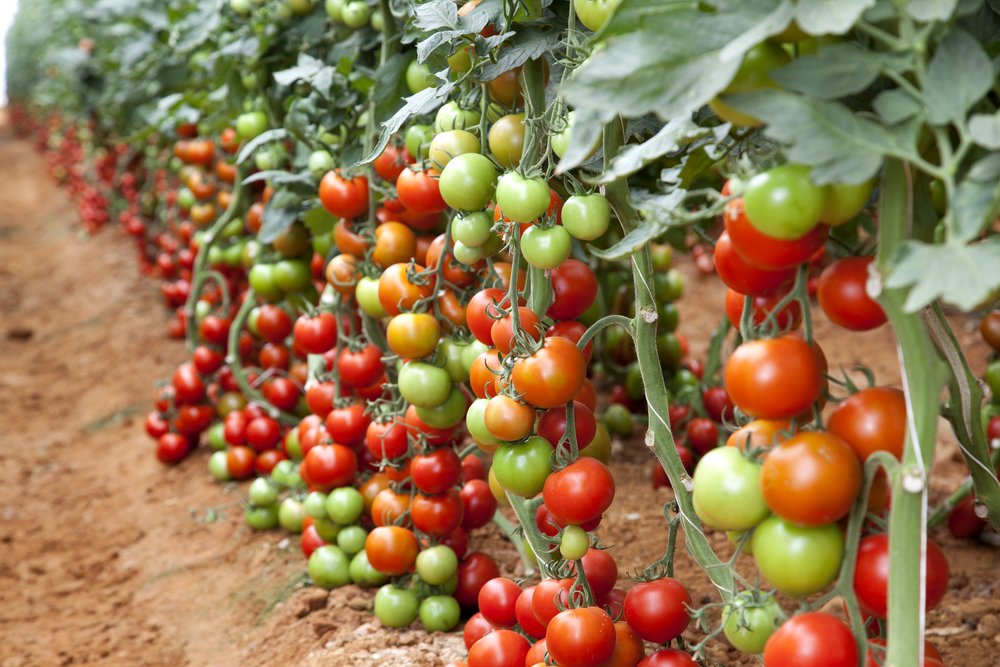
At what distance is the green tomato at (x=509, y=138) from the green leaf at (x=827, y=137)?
2.06ft

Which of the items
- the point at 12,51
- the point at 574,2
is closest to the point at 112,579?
the point at 574,2

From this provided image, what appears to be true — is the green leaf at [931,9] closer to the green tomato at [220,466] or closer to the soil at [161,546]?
the soil at [161,546]

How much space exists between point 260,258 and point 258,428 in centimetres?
54

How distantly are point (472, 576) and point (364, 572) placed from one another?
29cm

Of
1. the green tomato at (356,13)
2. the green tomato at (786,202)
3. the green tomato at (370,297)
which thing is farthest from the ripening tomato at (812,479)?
the green tomato at (356,13)

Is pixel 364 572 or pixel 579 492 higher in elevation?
pixel 579 492

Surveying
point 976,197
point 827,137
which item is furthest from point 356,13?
point 976,197

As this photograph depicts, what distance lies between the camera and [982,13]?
3.51 ft

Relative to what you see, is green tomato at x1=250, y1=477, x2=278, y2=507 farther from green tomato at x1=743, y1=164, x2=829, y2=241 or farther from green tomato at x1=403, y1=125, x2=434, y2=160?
green tomato at x1=743, y1=164, x2=829, y2=241

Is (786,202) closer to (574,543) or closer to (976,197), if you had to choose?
(976,197)

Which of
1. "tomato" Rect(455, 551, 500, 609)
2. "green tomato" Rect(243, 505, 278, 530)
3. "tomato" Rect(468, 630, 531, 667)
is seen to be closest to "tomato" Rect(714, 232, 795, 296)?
"tomato" Rect(468, 630, 531, 667)

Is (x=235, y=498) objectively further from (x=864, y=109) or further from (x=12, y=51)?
(x=12, y=51)

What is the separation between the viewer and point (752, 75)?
3.17 feet

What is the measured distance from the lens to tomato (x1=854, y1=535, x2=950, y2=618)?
0.98 metres
